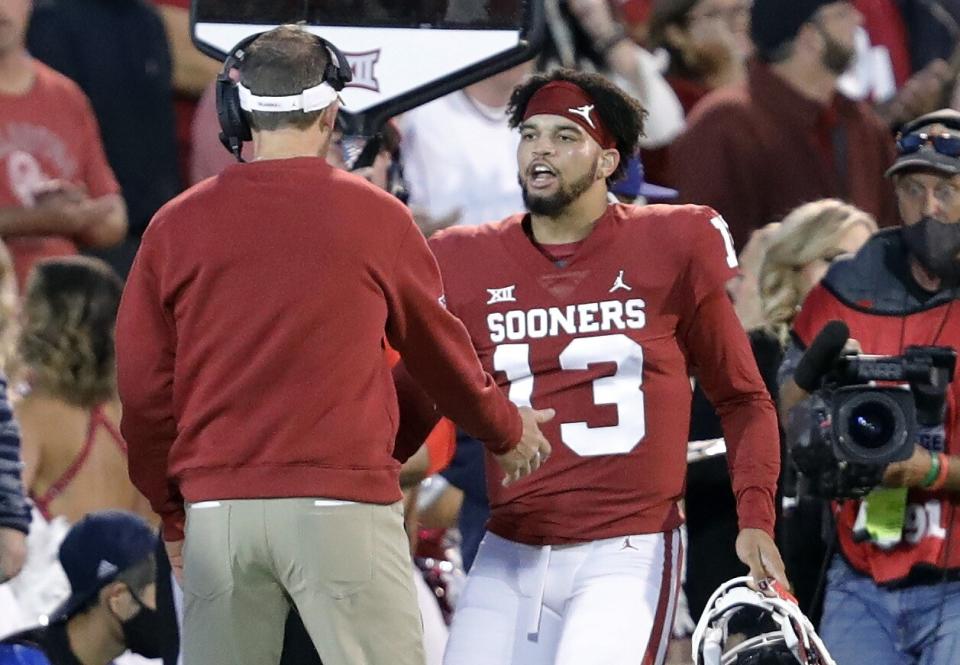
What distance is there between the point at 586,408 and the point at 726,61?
13.5 ft

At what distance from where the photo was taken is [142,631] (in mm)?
6062

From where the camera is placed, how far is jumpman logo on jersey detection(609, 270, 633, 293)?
5410 mm

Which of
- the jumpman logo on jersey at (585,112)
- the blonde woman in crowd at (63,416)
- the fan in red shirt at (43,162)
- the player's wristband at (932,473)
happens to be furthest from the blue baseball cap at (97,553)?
the player's wristband at (932,473)

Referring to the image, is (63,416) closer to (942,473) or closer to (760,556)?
(760,556)

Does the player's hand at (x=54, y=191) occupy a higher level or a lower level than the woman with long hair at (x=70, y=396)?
higher

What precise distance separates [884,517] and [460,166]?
9.70 ft

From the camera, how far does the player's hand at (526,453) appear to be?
4.80m

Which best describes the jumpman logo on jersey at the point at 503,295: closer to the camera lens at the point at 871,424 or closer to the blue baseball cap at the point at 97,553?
the camera lens at the point at 871,424

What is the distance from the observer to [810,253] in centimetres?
694

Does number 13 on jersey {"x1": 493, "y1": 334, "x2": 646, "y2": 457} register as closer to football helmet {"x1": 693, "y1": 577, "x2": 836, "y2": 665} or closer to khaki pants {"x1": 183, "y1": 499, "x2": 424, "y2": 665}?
football helmet {"x1": 693, "y1": 577, "x2": 836, "y2": 665}

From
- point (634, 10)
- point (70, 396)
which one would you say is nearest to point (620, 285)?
point (70, 396)

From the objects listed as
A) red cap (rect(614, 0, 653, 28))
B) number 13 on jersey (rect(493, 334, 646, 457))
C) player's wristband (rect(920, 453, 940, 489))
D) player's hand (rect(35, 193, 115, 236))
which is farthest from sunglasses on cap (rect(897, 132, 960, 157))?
red cap (rect(614, 0, 653, 28))

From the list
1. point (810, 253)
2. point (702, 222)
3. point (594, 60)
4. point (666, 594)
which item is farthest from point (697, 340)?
point (594, 60)

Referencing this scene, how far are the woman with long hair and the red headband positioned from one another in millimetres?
1933
